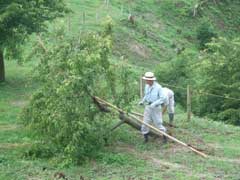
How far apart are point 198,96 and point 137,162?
1052 centimetres

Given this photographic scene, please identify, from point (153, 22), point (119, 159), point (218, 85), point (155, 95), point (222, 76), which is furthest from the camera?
point (153, 22)

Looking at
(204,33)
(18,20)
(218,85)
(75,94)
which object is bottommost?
(218,85)

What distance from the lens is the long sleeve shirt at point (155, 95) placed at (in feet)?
42.3

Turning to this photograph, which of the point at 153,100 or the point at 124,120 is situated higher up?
the point at 153,100

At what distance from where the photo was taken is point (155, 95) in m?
13.0

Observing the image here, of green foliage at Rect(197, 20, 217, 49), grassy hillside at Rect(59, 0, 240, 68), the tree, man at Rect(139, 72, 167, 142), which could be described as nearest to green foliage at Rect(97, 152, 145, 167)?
man at Rect(139, 72, 167, 142)

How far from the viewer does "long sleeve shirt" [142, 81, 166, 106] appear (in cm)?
1288

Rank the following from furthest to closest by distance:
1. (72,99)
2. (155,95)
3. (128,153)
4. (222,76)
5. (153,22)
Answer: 1. (153,22)
2. (222,76)
3. (155,95)
4. (128,153)
5. (72,99)

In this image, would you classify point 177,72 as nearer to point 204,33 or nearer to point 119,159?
point 119,159

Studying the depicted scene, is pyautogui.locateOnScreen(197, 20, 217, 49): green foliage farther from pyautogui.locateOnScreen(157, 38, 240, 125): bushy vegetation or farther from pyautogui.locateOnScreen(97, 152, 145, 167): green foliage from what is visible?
pyautogui.locateOnScreen(97, 152, 145, 167): green foliage

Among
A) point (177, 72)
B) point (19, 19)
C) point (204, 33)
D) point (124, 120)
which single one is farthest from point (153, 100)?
point (204, 33)

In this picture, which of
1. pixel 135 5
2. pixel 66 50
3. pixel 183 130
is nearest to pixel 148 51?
pixel 135 5

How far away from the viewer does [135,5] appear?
1620 inches

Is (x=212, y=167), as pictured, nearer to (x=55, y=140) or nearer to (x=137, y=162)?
(x=137, y=162)
